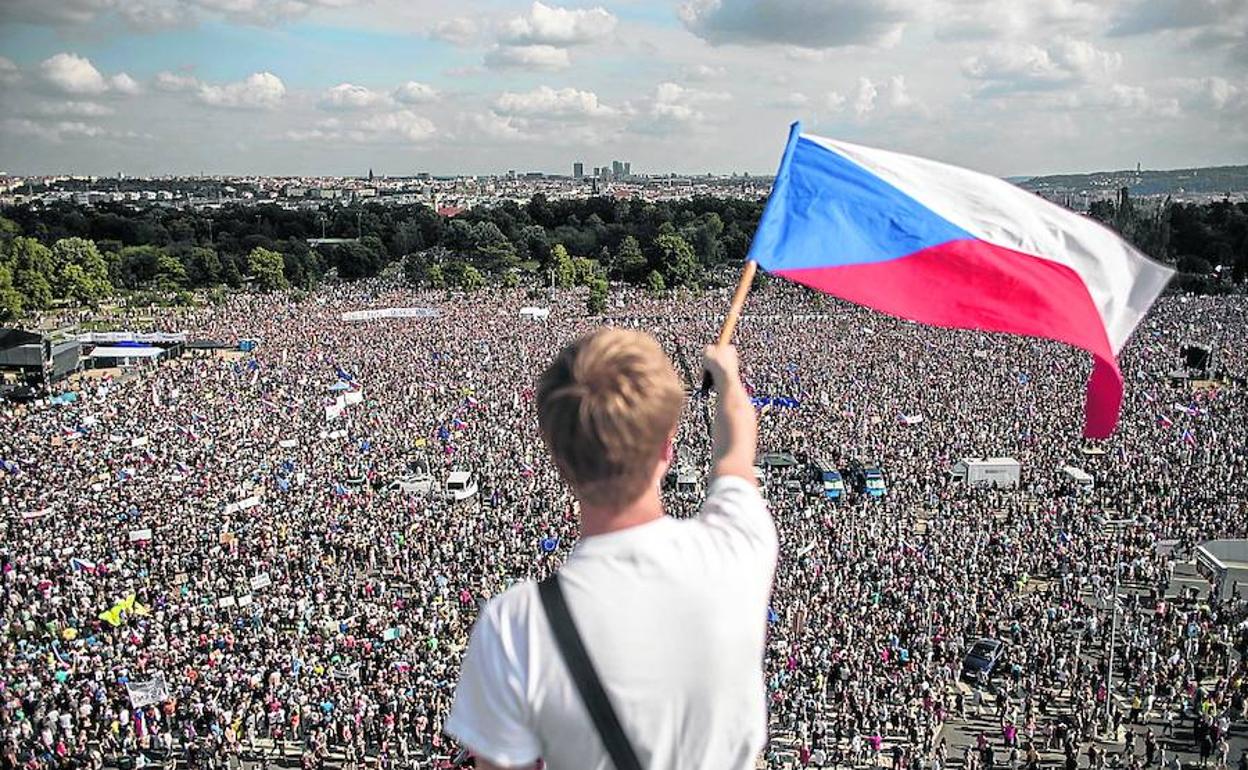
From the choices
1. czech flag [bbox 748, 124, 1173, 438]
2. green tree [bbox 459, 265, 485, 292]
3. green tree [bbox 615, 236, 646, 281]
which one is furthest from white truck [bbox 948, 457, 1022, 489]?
green tree [bbox 615, 236, 646, 281]

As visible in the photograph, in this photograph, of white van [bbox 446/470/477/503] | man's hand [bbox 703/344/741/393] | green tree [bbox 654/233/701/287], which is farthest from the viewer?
green tree [bbox 654/233/701/287]

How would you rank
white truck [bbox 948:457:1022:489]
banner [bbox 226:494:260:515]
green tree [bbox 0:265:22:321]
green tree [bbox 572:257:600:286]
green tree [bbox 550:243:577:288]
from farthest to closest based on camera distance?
green tree [bbox 572:257:600:286]
green tree [bbox 550:243:577:288]
green tree [bbox 0:265:22:321]
white truck [bbox 948:457:1022:489]
banner [bbox 226:494:260:515]

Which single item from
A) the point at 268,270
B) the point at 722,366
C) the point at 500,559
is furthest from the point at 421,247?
the point at 722,366

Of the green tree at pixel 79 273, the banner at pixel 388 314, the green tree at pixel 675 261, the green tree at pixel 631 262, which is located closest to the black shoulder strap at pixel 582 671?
the banner at pixel 388 314

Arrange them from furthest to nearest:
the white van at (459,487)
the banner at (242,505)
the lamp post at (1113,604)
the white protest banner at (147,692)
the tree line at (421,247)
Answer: the tree line at (421,247), the white van at (459,487), the banner at (242,505), the lamp post at (1113,604), the white protest banner at (147,692)

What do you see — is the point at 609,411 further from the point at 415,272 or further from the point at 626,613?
the point at 415,272

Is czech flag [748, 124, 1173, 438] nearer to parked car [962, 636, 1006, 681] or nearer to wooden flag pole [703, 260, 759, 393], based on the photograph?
wooden flag pole [703, 260, 759, 393]

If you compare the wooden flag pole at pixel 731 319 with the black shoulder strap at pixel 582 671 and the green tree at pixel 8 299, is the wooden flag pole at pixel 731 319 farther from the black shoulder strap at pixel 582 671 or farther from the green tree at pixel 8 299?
the green tree at pixel 8 299
